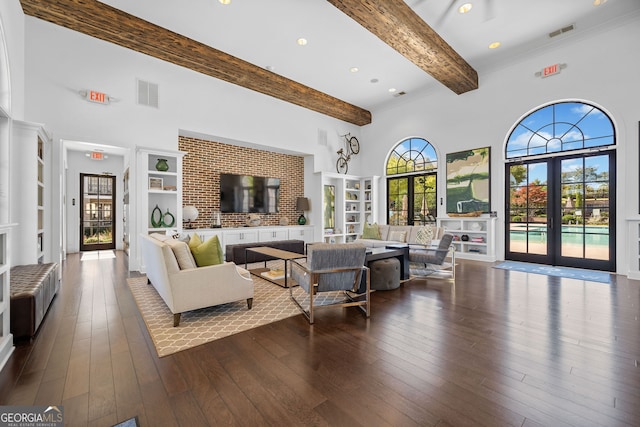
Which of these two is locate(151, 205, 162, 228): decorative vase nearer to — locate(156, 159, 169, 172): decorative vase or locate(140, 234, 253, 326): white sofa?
locate(156, 159, 169, 172): decorative vase

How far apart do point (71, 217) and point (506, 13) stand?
36.7 feet

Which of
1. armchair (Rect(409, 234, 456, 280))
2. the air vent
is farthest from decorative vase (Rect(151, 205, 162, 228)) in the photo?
armchair (Rect(409, 234, 456, 280))

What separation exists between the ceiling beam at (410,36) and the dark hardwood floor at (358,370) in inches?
165

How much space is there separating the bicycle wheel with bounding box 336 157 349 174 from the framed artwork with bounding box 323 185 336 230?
61 centimetres

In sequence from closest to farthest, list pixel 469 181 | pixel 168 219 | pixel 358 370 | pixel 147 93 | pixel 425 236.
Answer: pixel 358 370, pixel 147 93, pixel 168 219, pixel 425 236, pixel 469 181

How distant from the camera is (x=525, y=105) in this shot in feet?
20.9

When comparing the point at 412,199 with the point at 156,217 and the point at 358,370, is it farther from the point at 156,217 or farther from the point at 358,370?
the point at 358,370

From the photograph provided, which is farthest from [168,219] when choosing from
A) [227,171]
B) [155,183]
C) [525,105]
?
[525,105]

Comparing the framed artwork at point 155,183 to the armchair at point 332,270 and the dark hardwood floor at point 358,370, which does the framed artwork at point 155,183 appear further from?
the armchair at point 332,270

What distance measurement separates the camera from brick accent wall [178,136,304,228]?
22.3 feet

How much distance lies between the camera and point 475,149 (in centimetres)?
710

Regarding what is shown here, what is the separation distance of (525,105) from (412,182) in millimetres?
3169

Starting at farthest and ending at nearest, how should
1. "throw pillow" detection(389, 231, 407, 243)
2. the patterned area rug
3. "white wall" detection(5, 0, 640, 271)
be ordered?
1. "throw pillow" detection(389, 231, 407, 243)
2. "white wall" detection(5, 0, 640, 271)
3. the patterned area rug

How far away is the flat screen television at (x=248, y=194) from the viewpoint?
7.25 m
